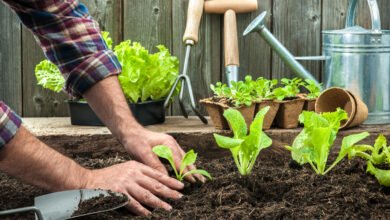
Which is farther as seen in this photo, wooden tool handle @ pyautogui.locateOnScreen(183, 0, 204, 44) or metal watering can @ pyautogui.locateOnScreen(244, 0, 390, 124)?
wooden tool handle @ pyautogui.locateOnScreen(183, 0, 204, 44)

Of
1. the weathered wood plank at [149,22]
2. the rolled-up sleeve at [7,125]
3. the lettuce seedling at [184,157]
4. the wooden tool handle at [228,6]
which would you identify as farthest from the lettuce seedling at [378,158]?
the weathered wood plank at [149,22]

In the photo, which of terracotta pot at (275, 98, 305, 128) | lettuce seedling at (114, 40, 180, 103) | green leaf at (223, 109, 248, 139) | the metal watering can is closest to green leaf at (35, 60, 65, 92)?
lettuce seedling at (114, 40, 180, 103)

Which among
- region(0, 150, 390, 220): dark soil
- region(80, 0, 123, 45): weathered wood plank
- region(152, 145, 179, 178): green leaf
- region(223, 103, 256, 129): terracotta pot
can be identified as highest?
region(80, 0, 123, 45): weathered wood plank

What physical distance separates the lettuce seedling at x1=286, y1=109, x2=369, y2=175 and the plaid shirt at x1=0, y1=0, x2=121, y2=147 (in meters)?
0.52

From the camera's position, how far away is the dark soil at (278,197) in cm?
149

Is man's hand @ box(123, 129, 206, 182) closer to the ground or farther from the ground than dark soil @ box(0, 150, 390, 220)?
farther from the ground

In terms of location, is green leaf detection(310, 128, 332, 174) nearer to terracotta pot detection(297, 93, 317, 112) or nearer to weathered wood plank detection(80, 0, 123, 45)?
terracotta pot detection(297, 93, 317, 112)

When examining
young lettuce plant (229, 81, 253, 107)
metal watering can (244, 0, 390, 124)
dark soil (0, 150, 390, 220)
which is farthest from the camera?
metal watering can (244, 0, 390, 124)

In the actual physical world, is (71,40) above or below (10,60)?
above

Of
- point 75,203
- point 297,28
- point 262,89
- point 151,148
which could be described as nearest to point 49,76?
point 262,89

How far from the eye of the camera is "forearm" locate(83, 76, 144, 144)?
1912mm

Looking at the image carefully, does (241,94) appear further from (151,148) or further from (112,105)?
(151,148)

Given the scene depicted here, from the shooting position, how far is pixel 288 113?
273 centimetres

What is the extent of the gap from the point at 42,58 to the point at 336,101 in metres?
1.27
